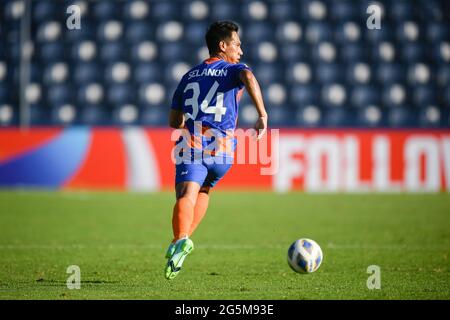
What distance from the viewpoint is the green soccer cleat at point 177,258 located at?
6.00 meters

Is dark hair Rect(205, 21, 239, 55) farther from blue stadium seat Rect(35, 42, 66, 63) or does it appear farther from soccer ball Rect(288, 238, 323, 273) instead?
blue stadium seat Rect(35, 42, 66, 63)

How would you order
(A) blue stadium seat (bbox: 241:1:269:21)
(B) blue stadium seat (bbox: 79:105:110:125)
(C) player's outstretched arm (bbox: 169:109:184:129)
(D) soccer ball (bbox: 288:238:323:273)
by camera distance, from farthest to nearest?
(A) blue stadium seat (bbox: 241:1:269:21) → (B) blue stadium seat (bbox: 79:105:110:125) → (C) player's outstretched arm (bbox: 169:109:184:129) → (D) soccer ball (bbox: 288:238:323:273)

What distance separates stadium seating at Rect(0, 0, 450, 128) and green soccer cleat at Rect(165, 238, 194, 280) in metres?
14.2

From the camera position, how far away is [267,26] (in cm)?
2162

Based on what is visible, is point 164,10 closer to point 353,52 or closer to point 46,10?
point 46,10

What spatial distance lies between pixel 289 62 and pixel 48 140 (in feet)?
24.1

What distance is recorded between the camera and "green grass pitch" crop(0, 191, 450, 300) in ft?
20.3

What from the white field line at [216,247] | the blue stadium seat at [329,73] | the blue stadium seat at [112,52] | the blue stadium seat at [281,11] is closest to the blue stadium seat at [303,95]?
the blue stadium seat at [329,73]

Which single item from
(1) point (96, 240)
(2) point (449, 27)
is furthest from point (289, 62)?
(1) point (96, 240)

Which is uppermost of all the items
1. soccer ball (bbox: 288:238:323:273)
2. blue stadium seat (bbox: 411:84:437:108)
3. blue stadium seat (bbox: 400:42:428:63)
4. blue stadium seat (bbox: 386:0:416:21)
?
blue stadium seat (bbox: 386:0:416:21)

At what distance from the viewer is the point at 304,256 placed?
255 inches

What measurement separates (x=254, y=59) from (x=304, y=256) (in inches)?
593

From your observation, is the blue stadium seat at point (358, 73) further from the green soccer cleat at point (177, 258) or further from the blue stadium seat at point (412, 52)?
the green soccer cleat at point (177, 258)

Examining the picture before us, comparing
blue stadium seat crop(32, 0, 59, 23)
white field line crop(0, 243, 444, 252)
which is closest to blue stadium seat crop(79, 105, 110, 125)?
blue stadium seat crop(32, 0, 59, 23)
